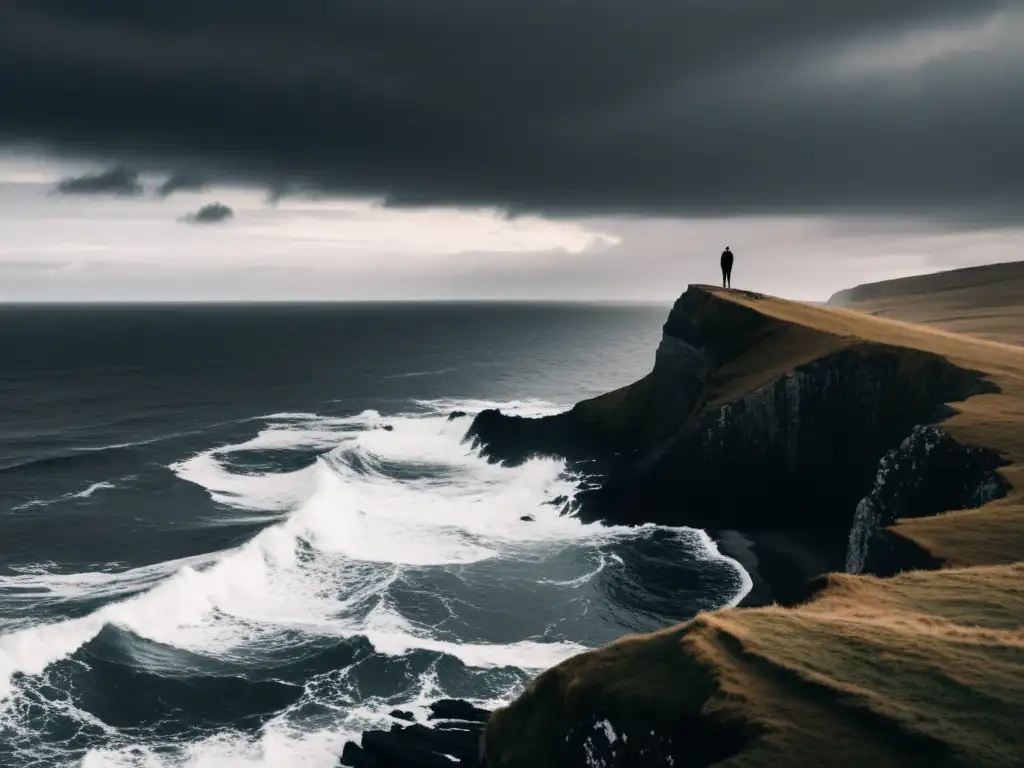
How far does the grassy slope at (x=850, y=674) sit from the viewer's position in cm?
1448

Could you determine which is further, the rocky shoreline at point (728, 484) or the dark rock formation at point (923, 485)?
the dark rock formation at point (923, 485)

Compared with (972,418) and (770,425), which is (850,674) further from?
(770,425)

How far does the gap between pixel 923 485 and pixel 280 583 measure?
114ft

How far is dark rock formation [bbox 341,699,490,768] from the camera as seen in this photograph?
2645 centimetres

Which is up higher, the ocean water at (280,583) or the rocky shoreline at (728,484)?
the rocky shoreline at (728,484)

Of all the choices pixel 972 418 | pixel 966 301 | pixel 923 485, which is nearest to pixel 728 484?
pixel 923 485

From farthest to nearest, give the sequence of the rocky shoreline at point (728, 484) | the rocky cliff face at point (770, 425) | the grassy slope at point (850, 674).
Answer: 1. the rocky cliff face at point (770, 425)
2. the rocky shoreline at point (728, 484)
3. the grassy slope at point (850, 674)

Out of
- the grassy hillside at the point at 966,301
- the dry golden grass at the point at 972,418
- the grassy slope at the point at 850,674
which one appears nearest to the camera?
the grassy slope at the point at 850,674

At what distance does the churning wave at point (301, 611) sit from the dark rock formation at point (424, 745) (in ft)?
4.50

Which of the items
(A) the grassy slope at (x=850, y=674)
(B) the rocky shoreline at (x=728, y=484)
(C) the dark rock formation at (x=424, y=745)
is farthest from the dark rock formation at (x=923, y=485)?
(C) the dark rock formation at (x=424, y=745)

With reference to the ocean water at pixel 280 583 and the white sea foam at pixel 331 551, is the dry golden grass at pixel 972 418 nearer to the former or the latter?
the ocean water at pixel 280 583

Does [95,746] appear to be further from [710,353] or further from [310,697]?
[710,353]

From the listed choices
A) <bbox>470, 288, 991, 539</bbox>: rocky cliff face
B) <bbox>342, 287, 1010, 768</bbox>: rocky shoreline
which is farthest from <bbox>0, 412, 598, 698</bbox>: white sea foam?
<bbox>470, 288, 991, 539</bbox>: rocky cliff face

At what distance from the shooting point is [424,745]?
90.5ft
